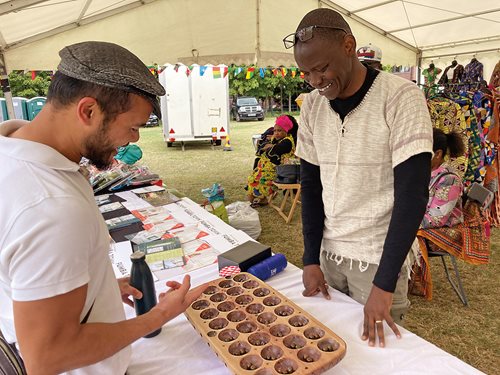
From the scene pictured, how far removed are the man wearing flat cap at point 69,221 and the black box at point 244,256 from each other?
594mm

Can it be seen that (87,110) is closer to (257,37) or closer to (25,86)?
(257,37)

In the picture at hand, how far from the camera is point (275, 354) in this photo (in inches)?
36.6

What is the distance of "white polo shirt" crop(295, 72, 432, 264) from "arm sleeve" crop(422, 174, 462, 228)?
164 centimetres

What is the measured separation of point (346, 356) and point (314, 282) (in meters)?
0.34

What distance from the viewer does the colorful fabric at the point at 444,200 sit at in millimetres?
2543

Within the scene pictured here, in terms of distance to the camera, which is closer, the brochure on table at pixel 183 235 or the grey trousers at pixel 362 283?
the grey trousers at pixel 362 283

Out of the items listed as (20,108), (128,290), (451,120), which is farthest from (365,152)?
(20,108)

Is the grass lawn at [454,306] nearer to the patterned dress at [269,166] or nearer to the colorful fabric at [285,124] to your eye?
the patterned dress at [269,166]

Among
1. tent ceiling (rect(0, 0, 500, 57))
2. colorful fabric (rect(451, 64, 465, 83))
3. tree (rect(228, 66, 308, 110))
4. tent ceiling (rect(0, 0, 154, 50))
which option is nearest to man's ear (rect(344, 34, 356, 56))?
tent ceiling (rect(0, 0, 500, 57))

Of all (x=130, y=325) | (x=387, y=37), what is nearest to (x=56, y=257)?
(x=130, y=325)

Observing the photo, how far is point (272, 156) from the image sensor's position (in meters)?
5.18

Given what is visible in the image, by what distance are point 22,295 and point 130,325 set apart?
23 cm

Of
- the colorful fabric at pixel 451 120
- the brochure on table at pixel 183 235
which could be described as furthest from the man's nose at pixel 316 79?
the colorful fabric at pixel 451 120

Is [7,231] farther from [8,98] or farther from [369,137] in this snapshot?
[8,98]
